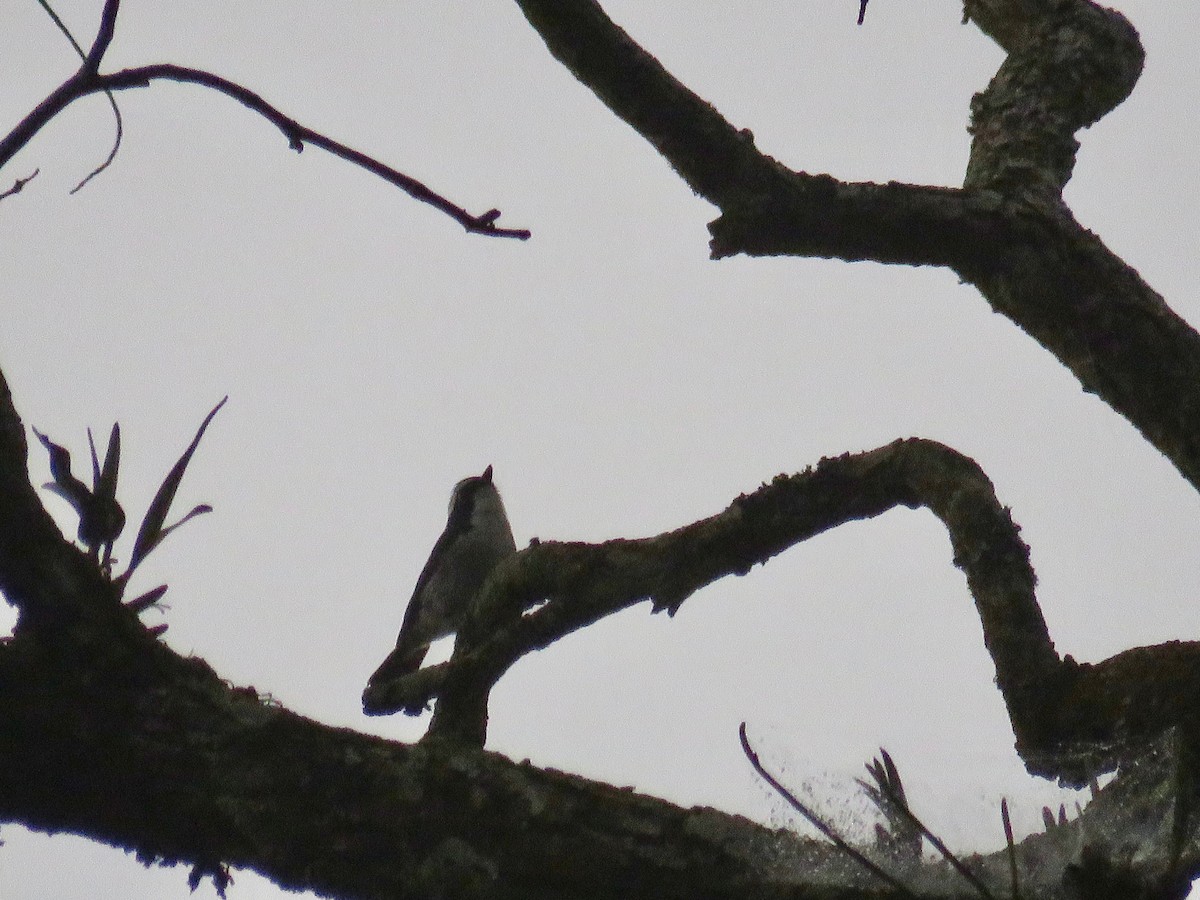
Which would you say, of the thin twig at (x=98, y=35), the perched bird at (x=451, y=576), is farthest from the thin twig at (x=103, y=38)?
the perched bird at (x=451, y=576)

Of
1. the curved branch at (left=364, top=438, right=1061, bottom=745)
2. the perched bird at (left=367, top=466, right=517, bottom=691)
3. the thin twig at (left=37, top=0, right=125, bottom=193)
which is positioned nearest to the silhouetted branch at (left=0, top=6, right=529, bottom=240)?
the thin twig at (left=37, top=0, right=125, bottom=193)

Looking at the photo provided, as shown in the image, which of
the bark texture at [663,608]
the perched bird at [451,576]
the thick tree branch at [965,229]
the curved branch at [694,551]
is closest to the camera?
the bark texture at [663,608]

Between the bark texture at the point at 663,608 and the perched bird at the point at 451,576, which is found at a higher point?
the perched bird at the point at 451,576

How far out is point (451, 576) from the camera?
23.3ft

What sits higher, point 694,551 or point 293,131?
point 293,131

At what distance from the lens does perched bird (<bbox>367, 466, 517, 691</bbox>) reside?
271 inches

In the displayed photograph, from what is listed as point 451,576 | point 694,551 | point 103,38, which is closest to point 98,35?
point 103,38

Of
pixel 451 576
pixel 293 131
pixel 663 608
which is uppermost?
pixel 451 576

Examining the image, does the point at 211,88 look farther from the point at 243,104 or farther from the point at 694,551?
the point at 694,551

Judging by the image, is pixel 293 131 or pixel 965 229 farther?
pixel 965 229

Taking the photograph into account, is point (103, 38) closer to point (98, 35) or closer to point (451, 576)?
point (98, 35)

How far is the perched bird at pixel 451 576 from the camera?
689cm

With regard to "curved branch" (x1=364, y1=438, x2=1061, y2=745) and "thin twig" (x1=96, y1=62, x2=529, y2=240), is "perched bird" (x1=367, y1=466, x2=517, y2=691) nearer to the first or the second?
"curved branch" (x1=364, y1=438, x2=1061, y2=745)

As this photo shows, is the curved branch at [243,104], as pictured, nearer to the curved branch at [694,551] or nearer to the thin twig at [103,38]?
the thin twig at [103,38]
